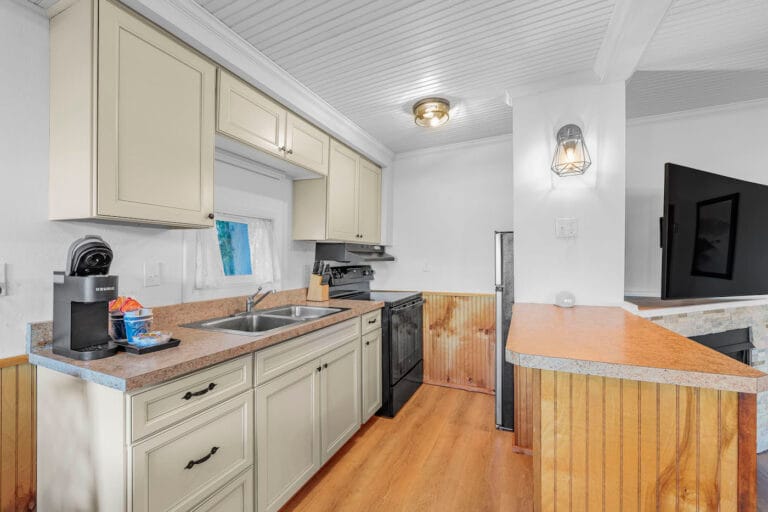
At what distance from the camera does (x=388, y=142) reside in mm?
3273

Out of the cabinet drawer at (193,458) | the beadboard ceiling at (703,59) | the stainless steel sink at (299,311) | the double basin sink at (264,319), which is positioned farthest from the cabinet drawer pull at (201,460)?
the beadboard ceiling at (703,59)

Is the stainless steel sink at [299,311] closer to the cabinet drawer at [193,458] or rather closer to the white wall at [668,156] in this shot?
the cabinet drawer at [193,458]

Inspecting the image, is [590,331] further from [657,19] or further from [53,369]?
[53,369]

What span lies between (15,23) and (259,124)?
966 mm

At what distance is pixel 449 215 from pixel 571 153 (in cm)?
151

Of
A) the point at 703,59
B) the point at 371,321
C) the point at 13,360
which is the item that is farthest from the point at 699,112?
the point at 13,360

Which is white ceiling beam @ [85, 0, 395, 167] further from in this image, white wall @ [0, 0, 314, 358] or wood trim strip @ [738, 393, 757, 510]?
wood trim strip @ [738, 393, 757, 510]

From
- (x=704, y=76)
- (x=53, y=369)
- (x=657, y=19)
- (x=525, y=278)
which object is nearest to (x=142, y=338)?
(x=53, y=369)

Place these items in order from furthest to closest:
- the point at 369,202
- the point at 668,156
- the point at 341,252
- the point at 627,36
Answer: the point at 369,202, the point at 341,252, the point at 668,156, the point at 627,36

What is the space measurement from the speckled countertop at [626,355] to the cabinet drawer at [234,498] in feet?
4.06

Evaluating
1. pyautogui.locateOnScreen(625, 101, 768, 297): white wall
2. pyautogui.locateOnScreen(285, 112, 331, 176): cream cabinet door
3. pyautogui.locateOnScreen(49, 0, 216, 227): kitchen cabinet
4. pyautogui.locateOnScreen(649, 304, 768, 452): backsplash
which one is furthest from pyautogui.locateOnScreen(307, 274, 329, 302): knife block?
pyautogui.locateOnScreen(625, 101, 768, 297): white wall

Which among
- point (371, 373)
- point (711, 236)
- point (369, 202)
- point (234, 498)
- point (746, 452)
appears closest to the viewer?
point (746, 452)

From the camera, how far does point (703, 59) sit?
1920 millimetres

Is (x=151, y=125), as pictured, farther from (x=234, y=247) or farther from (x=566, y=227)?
(x=566, y=227)
